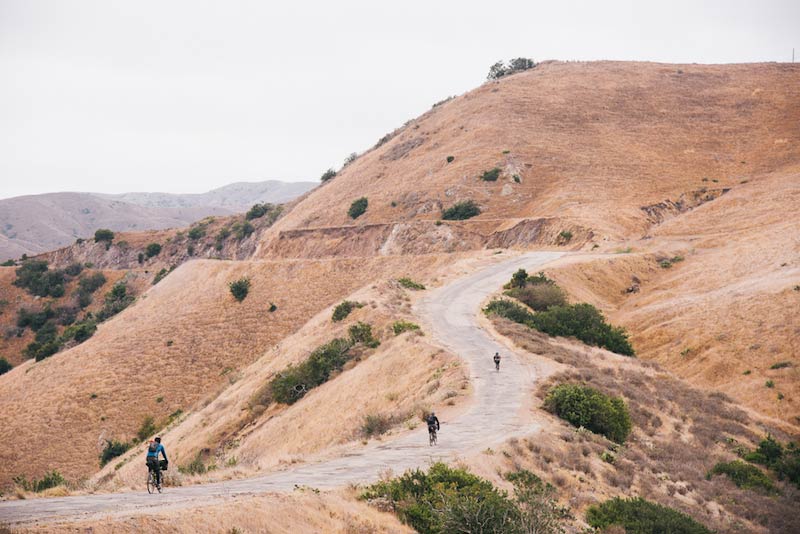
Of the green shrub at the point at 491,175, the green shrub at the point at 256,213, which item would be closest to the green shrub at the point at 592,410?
the green shrub at the point at 491,175

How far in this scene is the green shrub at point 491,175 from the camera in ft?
207

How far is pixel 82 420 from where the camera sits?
33406 mm

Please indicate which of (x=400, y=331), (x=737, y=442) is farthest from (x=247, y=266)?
(x=737, y=442)

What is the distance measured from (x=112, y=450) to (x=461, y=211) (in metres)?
38.8

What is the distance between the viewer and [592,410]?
16609 millimetres

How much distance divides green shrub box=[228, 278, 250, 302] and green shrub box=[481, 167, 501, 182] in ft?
102

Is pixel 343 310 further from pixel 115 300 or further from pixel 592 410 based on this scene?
pixel 115 300

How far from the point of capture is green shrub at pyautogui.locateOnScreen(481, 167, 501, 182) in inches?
2482

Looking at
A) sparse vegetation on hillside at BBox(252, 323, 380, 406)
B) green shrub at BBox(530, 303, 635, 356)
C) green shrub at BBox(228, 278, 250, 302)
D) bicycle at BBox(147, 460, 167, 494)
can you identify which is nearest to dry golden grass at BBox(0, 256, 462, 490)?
green shrub at BBox(228, 278, 250, 302)

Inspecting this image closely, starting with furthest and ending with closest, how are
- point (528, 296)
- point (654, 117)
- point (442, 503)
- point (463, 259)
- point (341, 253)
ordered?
1. point (654, 117)
2. point (341, 253)
3. point (463, 259)
4. point (528, 296)
5. point (442, 503)

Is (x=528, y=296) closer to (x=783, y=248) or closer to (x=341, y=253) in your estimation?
(x=783, y=248)

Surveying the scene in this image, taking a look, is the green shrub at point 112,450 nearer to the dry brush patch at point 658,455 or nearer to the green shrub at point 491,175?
the dry brush patch at point 658,455

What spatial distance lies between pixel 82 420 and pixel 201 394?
6834 millimetres

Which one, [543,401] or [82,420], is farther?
[82,420]
